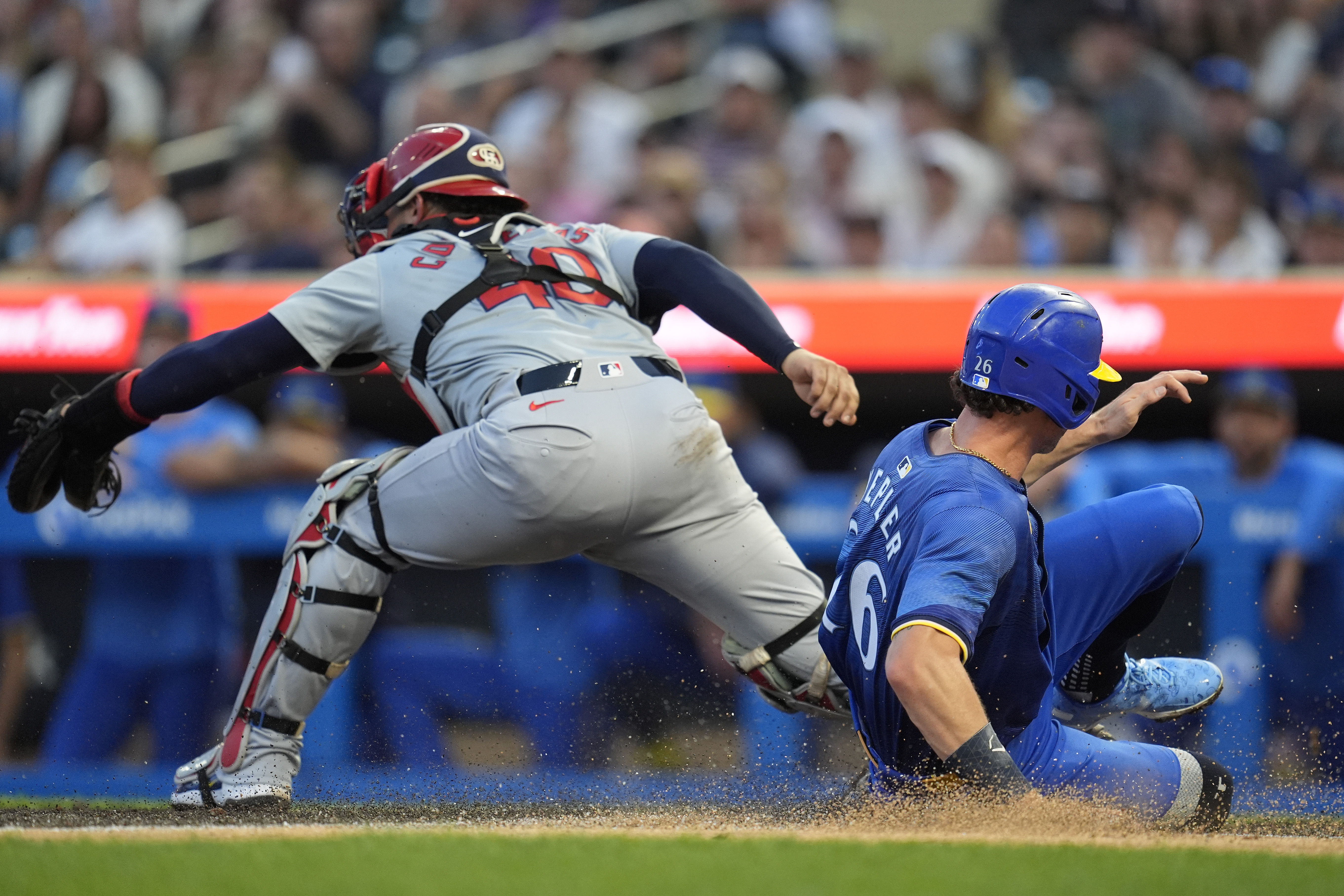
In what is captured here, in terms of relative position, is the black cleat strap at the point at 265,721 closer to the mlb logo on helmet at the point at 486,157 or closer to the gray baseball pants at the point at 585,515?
the gray baseball pants at the point at 585,515

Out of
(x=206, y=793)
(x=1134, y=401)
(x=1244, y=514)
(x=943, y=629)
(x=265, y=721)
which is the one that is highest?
(x=1134, y=401)

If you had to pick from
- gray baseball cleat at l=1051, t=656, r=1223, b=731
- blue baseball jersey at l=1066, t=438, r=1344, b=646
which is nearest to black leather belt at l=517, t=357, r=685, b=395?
gray baseball cleat at l=1051, t=656, r=1223, b=731

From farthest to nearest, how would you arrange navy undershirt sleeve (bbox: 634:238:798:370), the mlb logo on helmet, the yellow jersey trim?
the mlb logo on helmet → navy undershirt sleeve (bbox: 634:238:798:370) → the yellow jersey trim

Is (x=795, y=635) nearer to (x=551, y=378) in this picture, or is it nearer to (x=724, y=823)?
(x=724, y=823)

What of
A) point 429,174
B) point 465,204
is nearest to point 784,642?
point 465,204

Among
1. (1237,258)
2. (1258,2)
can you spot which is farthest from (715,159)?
(1258,2)

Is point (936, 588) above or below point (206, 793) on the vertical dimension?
above

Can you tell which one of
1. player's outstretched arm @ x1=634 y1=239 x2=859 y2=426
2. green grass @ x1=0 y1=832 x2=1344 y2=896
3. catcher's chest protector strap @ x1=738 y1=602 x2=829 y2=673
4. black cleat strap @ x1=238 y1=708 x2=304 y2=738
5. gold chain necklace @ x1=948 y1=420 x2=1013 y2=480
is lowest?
black cleat strap @ x1=238 y1=708 x2=304 y2=738

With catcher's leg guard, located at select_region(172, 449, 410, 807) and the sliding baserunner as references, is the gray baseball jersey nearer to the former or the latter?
catcher's leg guard, located at select_region(172, 449, 410, 807)
